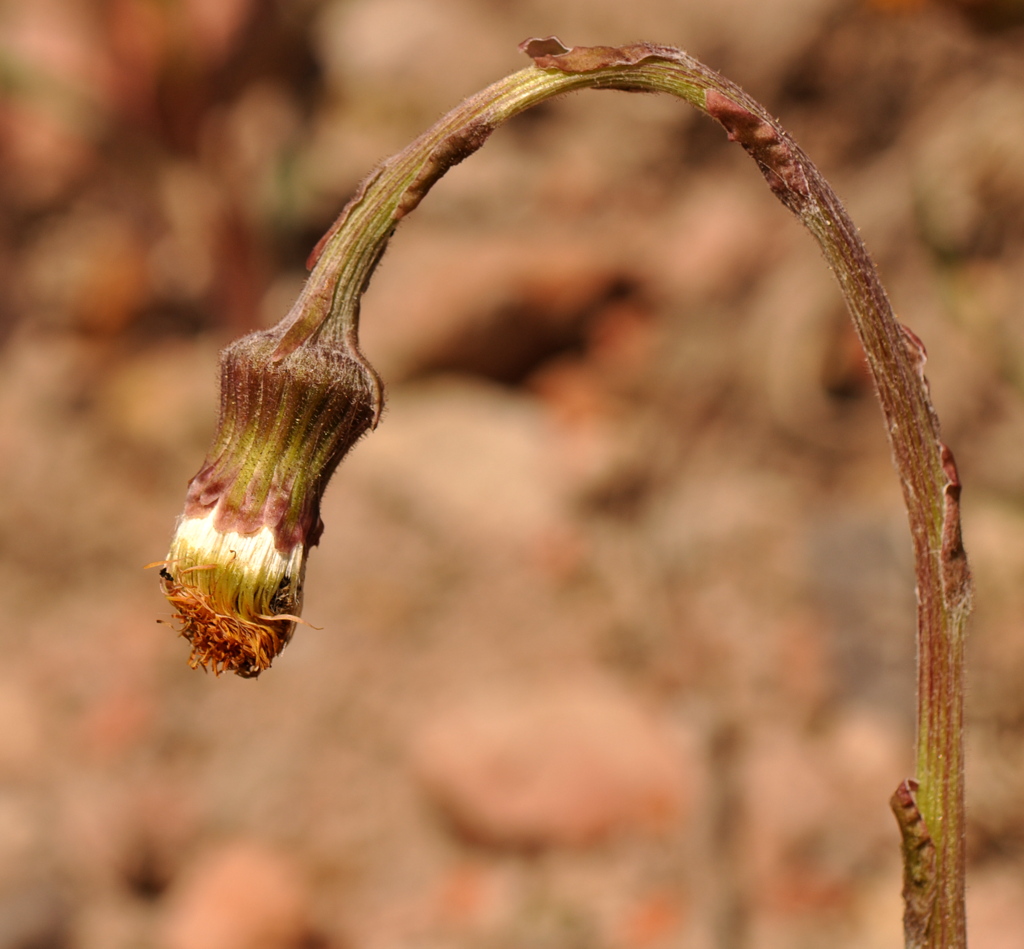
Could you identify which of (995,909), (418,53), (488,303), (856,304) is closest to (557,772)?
(995,909)

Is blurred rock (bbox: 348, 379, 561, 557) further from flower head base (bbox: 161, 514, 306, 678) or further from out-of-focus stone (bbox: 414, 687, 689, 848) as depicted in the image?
flower head base (bbox: 161, 514, 306, 678)

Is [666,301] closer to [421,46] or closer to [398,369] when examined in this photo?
[398,369]

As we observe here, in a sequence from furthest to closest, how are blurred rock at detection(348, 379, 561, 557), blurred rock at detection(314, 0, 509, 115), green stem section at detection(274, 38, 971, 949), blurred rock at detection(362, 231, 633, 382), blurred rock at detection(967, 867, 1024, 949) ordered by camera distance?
blurred rock at detection(314, 0, 509, 115)
blurred rock at detection(362, 231, 633, 382)
blurred rock at detection(348, 379, 561, 557)
blurred rock at detection(967, 867, 1024, 949)
green stem section at detection(274, 38, 971, 949)

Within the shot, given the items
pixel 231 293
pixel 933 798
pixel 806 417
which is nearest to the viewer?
pixel 933 798

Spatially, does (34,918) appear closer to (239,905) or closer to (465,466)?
(239,905)

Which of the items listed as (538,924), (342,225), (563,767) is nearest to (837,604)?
(563,767)

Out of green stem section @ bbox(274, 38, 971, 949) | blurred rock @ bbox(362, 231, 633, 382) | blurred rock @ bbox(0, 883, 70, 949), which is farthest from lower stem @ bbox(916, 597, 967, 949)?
blurred rock @ bbox(362, 231, 633, 382)
